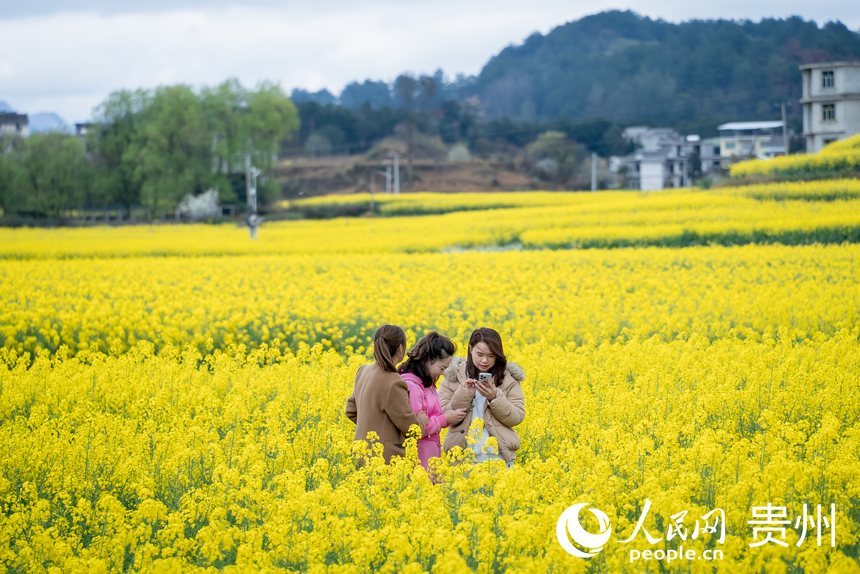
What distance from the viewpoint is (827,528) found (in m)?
5.33

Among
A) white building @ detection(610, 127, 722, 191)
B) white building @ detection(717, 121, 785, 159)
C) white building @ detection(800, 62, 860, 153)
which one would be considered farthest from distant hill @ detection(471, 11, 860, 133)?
white building @ detection(800, 62, 860, 153)

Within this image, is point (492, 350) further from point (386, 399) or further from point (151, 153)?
point (151, 153)

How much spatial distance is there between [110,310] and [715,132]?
87649 millimetres

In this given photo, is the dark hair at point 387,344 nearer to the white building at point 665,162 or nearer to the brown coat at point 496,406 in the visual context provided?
the brown coat at point 496,406

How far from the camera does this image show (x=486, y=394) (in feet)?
20.2

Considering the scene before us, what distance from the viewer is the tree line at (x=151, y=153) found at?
5691 cm

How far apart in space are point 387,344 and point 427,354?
324mm

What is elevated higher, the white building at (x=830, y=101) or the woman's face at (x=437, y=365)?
the white building at (x=830, y=101)

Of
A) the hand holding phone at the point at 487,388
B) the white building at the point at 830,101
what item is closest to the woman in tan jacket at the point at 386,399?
the hand holding phone at the point at 487,388

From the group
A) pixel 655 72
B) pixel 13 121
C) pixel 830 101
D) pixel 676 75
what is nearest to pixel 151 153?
pixel 13 121

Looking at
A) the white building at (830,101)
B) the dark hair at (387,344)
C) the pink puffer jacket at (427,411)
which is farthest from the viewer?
the white building at (830,101)

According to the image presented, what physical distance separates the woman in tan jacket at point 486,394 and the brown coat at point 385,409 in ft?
1.08

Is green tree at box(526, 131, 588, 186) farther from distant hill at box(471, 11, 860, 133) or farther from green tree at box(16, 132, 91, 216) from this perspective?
green tree at box(16, 132, 91, 216)

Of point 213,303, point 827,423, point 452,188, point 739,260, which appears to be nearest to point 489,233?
point 739,260
